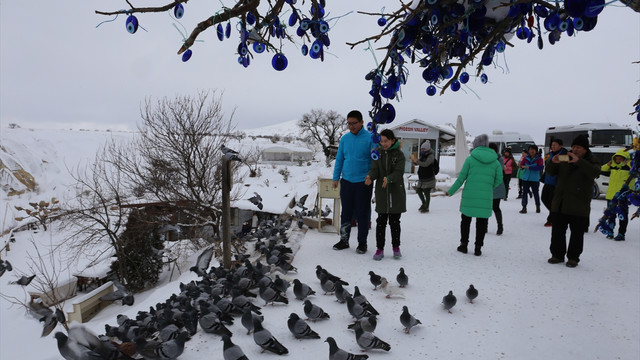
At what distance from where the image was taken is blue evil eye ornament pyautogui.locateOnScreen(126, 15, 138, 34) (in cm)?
148

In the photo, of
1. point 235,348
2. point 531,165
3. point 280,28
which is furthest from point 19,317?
point 531,165

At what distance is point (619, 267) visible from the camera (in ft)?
16.6

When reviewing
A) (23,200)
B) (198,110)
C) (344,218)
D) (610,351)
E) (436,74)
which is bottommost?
(23,200)

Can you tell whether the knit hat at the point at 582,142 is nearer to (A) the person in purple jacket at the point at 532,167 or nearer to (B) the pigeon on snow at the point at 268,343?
(A) the person in purple jacket at the point at 532,167

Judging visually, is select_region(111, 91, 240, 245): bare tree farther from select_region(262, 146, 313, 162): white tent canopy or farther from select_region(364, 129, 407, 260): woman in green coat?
select_region(262, 146, 313, 162): white tent canopy

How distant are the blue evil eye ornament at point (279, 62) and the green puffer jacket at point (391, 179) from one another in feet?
11.0

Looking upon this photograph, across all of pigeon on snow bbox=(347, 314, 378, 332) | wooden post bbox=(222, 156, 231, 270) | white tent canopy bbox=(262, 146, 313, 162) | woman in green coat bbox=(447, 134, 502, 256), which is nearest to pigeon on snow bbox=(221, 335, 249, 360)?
pigeon on snow bbox=(347, 314, 378, 332)

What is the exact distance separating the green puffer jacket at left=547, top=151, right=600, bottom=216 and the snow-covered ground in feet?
2.84

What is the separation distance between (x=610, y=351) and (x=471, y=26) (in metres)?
3.02

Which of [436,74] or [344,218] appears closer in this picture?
[436,74]

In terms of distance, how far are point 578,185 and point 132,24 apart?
5.38 metres

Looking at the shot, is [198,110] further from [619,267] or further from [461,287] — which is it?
[619,267]

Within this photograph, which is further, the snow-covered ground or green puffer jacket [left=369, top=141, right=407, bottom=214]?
green puffer jacket [left=369, top=141, right=407, bottom=214]

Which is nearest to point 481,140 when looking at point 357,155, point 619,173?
point 357,155
